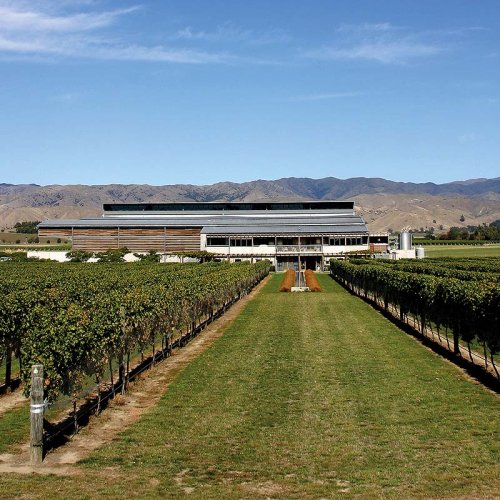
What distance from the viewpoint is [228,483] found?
55.9ft

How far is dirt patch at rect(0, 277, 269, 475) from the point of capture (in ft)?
61.2

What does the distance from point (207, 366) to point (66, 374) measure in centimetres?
1213

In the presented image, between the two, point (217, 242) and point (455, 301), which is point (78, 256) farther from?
point (455, 301)

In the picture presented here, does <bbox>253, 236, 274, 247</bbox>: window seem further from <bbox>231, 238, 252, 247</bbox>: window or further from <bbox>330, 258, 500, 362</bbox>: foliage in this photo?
<bbox>330, 258, 500, 362</bbox>: foliage

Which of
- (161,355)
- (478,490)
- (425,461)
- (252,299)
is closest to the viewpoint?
(478,490)

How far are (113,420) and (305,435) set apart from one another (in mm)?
6574

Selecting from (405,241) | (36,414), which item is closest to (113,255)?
(405,241)

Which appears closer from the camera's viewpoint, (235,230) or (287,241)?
(287,241)

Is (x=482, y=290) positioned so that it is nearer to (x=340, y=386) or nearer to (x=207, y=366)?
(x=340, y=386)

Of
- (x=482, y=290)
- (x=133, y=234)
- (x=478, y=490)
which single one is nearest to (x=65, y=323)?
(x=478, y=490)

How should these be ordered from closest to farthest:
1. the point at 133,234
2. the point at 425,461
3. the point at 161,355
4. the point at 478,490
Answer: the point at 478,490
the point at 425,461
the point at 161,355
the point at 133,234

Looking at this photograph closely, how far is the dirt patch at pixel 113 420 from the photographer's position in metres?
18.7

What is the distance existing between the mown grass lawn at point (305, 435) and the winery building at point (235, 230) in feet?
370

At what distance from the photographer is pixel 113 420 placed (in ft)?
78.1
